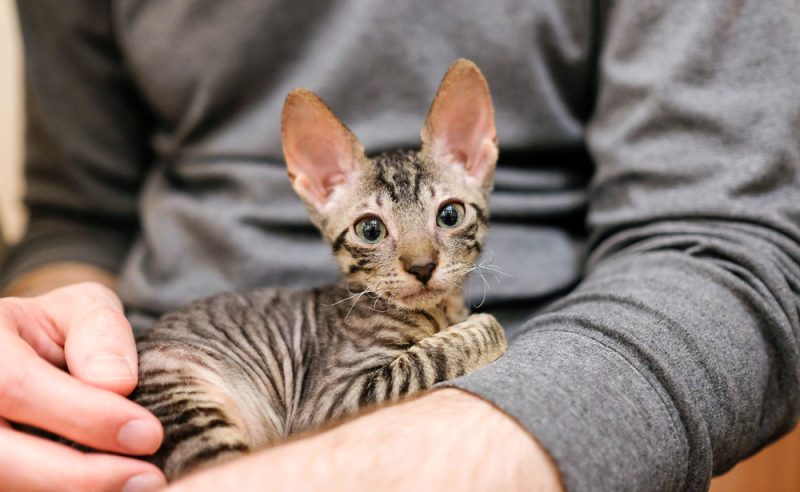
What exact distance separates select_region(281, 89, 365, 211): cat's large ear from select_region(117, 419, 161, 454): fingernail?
0.61m

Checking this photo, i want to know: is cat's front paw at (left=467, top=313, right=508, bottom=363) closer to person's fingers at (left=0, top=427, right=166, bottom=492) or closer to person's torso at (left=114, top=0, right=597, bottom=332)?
person's torso at (left=114, top=0, right=597, bottom=332)

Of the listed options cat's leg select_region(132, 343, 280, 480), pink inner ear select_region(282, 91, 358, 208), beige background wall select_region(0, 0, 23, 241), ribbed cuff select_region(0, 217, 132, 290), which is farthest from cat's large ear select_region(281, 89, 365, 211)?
beige background wall select_region(0, 0, 23, 241)

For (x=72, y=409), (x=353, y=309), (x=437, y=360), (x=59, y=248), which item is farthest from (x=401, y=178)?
(x=59, y=248)

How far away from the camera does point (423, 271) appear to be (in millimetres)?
1207

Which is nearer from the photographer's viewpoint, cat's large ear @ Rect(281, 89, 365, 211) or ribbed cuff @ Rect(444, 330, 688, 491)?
ribbed cuff @ Rect(444, 330, 688, 491)

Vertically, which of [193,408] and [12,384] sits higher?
[12,384]

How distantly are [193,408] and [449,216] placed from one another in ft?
2.11

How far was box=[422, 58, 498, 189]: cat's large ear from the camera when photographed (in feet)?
4.13

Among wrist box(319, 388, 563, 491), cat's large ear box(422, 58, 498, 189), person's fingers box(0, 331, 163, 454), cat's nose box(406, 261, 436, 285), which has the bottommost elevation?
wrist box(319, 388, 563, 491)

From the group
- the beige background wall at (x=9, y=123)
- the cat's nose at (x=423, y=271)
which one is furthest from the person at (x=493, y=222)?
the beige background wall at (x=9, y=123)

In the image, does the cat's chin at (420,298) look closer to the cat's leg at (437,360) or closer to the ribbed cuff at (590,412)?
the cat's leg at (437,360)

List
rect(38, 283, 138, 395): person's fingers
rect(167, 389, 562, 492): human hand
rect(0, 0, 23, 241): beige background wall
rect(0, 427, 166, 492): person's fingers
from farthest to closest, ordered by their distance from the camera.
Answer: rect(0, 0, 23, 241): beige background wall
rect(38, 283, 138, 395): person's fingers
rect(0, 427, 166, 492): person's fingers
rect(167, 389, 562, 492): human hand

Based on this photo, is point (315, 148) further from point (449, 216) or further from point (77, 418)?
point (77, 418)

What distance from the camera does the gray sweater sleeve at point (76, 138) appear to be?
203 cm
